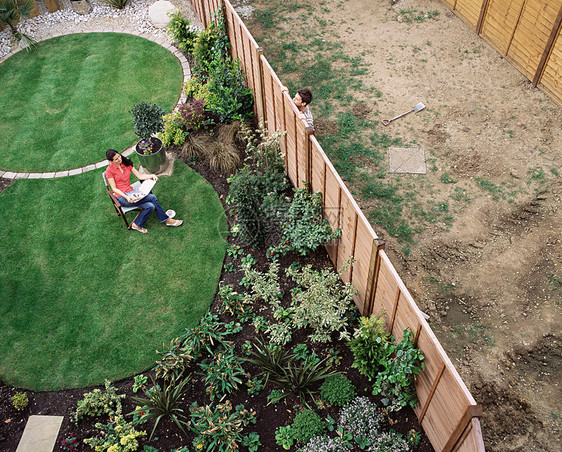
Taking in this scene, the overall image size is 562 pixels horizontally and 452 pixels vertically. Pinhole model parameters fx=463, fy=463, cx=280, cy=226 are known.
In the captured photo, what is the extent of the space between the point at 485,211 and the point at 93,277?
6.75m

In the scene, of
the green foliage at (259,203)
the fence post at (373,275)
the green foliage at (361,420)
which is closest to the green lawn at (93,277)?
the green foliage at (259,203)

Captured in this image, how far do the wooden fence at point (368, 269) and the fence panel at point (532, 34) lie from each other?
6144 millimetres

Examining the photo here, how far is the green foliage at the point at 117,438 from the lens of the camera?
5.54 meters

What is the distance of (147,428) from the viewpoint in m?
5.85

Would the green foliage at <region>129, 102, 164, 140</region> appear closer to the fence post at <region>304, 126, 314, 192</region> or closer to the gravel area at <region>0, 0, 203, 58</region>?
the fence post at <region>304, 126, 314, 192</region>

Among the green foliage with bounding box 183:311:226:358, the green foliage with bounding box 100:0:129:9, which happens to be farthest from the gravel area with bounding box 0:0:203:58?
the green foliage with bounding box 183:311:226:358

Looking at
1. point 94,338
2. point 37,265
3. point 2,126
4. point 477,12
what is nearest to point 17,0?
point 2,126

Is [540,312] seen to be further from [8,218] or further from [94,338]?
[8,218]

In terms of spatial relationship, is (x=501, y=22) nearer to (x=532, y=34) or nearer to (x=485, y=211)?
(x=532, y=34)

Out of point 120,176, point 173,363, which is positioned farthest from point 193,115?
point 173,363

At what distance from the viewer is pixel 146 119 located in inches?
346

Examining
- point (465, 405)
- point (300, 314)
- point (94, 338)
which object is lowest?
point (94, 338)

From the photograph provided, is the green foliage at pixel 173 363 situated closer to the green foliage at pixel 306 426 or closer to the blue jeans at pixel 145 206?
the green foliage at pixel 306 426

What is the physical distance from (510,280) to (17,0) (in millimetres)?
14625
